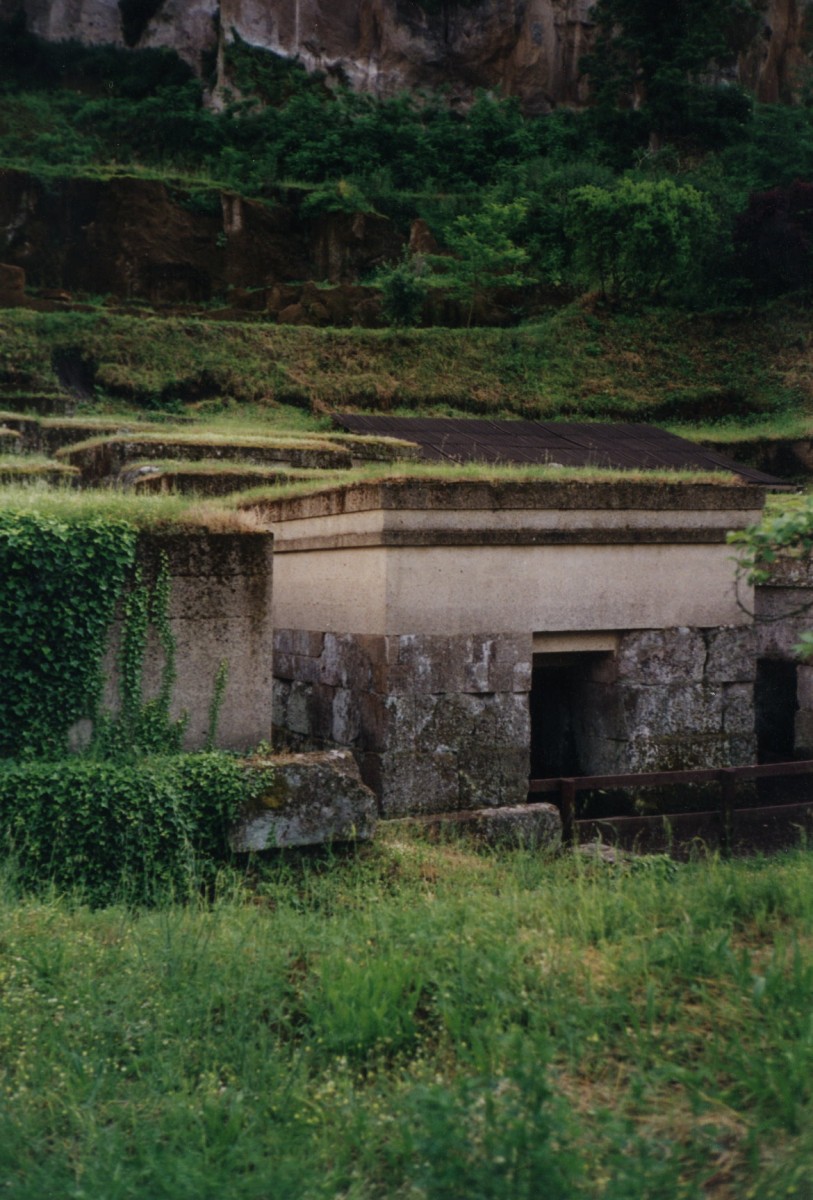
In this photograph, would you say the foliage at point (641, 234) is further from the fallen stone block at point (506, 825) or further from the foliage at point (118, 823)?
the foliage at point (118, 823)

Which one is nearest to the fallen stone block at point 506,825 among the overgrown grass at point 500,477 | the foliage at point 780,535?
the overgrown grass at point 500,477

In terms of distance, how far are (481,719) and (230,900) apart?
2855 mm

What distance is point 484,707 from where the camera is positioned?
28.5 feet

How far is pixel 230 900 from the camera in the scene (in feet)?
21.2

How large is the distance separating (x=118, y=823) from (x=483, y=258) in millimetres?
32272

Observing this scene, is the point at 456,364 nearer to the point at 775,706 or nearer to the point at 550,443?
the point at 550,443

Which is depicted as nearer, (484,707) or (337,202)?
(484,707)

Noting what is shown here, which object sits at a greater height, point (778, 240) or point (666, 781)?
point (778, 240)

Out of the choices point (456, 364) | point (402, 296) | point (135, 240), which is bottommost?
point (456, 364)

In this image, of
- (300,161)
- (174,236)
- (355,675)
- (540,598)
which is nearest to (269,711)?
(355,675)

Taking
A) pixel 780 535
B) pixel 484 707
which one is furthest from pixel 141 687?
pixel 780 535

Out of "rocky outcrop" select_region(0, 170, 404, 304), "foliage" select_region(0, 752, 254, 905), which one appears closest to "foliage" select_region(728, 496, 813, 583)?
"foliage" select_region(0, 752, 254, 905)

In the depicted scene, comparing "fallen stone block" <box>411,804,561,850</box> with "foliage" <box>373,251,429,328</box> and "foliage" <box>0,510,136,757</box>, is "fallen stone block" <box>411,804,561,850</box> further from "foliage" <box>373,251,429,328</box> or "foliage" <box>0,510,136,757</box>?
"foliage" <box>373,251,429,328</box>

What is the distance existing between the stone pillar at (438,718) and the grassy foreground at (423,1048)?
2.59m
